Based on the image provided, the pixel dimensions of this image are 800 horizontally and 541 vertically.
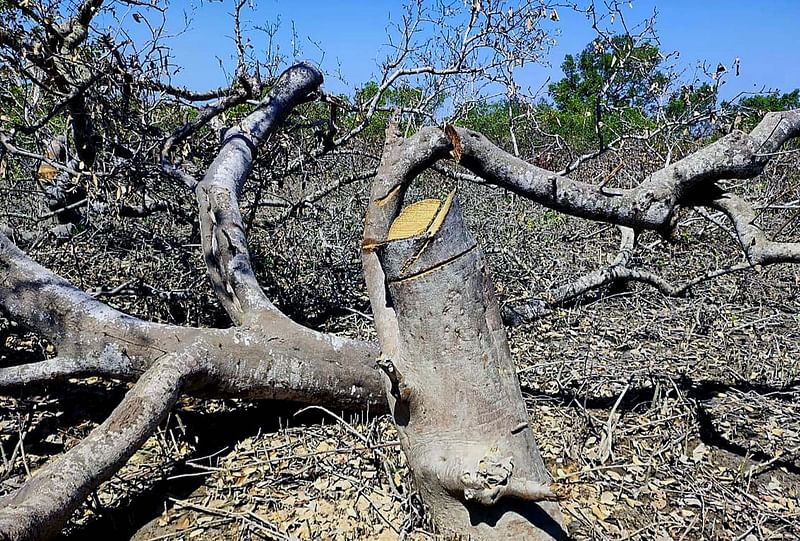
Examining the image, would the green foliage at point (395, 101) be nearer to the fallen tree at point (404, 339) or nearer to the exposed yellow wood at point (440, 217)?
the fallen tree at point (404, 339)

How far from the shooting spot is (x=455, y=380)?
71.1 inches

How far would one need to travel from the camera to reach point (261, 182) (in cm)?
436

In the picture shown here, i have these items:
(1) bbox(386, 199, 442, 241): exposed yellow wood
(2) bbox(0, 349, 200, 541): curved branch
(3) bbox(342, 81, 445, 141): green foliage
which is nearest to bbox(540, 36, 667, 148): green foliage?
(3) bbox(342, 81, 445, 141): green foliage

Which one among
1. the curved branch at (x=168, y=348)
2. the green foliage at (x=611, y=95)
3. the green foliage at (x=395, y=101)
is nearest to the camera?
the curved branch at (x=168, y=348)

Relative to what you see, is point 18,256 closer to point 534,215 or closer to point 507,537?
point 507,537

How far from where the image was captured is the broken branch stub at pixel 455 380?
1.75 meters

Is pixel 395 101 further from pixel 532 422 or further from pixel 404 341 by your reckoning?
pixel 404 341

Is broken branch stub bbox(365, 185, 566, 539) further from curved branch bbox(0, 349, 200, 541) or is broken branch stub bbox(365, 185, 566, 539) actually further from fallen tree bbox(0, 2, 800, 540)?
curved branch bbox(0, 349, 200, 541)

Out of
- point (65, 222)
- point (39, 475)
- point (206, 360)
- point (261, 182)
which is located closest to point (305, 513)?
point (206, 360)

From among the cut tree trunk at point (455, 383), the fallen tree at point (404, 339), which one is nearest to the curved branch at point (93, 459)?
the fallen tree at point (404, 339)

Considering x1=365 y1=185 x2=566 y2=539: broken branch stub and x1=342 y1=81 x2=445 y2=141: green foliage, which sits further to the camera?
x1=342 y1=81 x2=445 y2=141: green foliage

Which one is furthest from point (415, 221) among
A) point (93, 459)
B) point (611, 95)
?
point (611, 95)

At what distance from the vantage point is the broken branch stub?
5.75ft

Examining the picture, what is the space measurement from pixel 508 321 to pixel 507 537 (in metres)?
2.43
